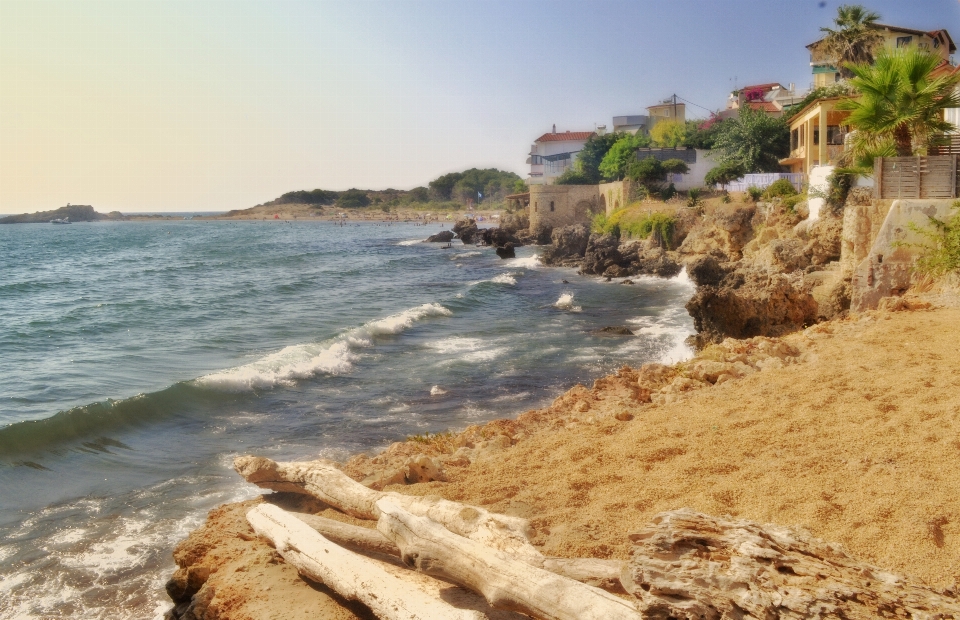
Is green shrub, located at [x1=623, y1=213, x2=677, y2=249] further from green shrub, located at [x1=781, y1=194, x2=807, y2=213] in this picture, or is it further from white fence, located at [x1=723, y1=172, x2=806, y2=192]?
green shrub, located at [x1=781, y1=194, x2=807, y2=213]

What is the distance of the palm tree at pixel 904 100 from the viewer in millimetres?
14148

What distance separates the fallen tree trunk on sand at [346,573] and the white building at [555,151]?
67392 millimetres

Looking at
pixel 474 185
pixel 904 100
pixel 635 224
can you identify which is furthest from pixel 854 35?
pixel 474 185

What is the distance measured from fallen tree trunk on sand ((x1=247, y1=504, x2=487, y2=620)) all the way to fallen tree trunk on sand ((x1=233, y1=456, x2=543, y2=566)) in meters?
0.53

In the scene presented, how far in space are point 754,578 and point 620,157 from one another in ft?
181

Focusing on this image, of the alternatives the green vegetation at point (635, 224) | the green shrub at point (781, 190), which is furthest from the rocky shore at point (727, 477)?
the green vegetation at point (635, 224)

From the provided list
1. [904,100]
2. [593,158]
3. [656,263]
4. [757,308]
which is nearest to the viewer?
[904,100]

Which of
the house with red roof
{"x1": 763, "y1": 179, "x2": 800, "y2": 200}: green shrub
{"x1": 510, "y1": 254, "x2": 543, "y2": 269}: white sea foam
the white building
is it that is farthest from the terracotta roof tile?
{"x1": 763, "y1": 179, "x2": 800, "y2": 200}: green shrub

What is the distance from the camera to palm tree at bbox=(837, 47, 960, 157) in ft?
46.4

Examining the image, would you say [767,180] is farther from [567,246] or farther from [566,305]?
[566,305]

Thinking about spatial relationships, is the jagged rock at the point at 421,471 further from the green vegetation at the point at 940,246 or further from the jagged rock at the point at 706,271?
the jagged rock at the point at 706,271

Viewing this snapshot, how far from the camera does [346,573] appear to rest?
4930 mm

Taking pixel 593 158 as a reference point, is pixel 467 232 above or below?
below

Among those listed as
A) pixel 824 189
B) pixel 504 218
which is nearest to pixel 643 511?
pixel 824 189
